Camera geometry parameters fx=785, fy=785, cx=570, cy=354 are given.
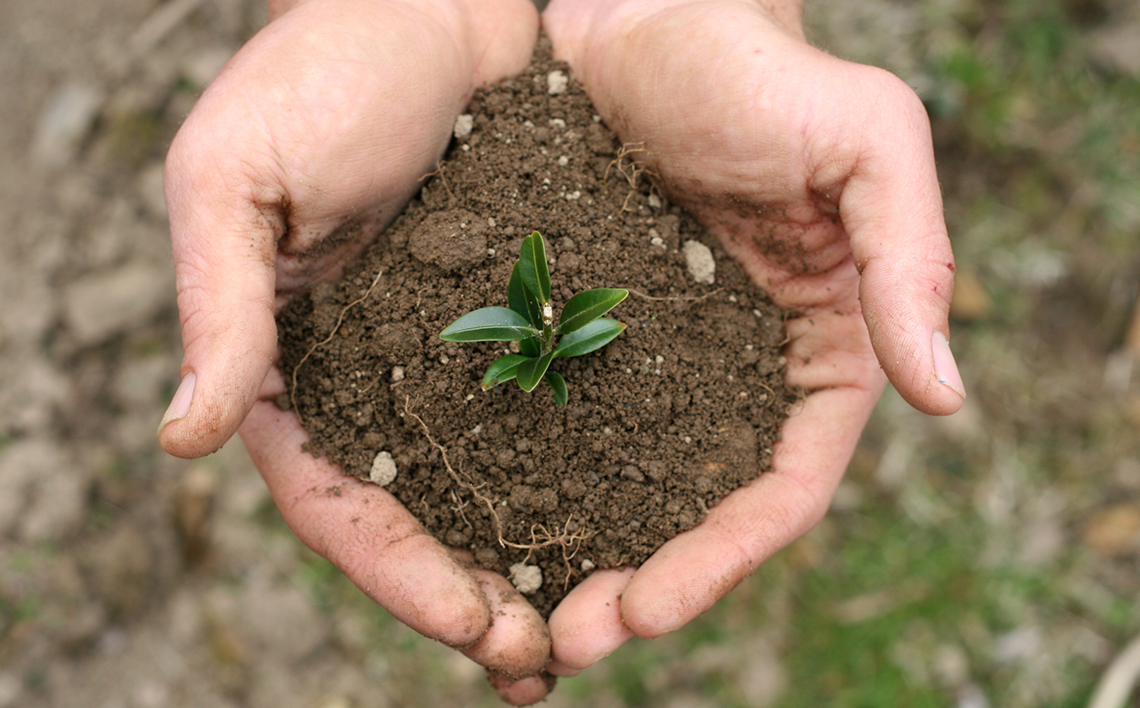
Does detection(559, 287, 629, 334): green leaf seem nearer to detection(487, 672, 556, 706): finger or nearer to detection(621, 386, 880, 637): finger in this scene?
detection(621, 386, 880, 637): finger

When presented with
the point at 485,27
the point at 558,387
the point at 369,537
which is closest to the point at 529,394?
the point at 558,387

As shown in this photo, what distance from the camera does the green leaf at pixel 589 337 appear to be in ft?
7.76

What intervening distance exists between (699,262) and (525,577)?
1265 mm

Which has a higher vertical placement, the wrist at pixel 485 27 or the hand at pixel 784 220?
the wrist at pixel 485 27

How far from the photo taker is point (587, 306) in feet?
7.72

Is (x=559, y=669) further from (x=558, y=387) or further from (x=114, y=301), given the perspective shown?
(x=114, y=301)

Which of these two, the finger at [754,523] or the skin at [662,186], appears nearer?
the skin at [662,186]

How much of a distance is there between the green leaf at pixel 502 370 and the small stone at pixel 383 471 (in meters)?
0.46

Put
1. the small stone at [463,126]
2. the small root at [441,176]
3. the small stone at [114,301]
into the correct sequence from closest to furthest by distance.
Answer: the small root at [441,176], the small stone at [463,126], the small stone at [114,301]

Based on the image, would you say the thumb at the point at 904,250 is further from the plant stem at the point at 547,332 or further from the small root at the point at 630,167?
the plant stem at the point at 547,332

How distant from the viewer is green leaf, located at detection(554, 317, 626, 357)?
237cm

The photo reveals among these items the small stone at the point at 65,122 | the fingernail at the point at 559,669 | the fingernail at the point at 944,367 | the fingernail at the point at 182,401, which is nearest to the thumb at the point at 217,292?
the fingernail at the point at 182,401

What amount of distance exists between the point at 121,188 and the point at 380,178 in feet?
7.80

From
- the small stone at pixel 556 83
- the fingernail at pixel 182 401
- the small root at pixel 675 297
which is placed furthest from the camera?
the small stone at pixel 556 83
